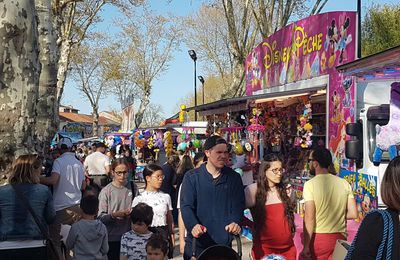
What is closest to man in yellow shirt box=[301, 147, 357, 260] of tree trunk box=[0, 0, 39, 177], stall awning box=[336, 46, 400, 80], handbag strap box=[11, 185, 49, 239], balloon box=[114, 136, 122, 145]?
stall awning box=[336, 46, 400, 80]

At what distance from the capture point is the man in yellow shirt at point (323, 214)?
4996 mm

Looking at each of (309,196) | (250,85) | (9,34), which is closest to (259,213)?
(309,196)

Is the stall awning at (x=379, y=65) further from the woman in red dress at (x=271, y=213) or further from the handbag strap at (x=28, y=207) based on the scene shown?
the handbag strap at (x=28, y=207)

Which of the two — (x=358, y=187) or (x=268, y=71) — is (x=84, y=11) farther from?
(x=358, y=187)

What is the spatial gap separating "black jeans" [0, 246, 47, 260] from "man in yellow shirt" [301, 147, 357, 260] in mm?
2383

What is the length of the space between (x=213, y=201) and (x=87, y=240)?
1342 mm

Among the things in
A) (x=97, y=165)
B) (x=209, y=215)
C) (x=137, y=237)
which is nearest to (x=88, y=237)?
(x=137, y=237)

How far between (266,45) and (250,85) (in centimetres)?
296

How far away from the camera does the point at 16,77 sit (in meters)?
5.29

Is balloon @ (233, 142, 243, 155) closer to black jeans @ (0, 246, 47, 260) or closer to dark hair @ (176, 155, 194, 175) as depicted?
dark hair @ (176, 155, 194, 175)

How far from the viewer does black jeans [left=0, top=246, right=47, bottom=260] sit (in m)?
4.34

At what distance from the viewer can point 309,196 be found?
197 inches

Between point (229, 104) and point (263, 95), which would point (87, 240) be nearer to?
point (263, 95)

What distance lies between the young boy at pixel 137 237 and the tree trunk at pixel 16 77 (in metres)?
1.43
